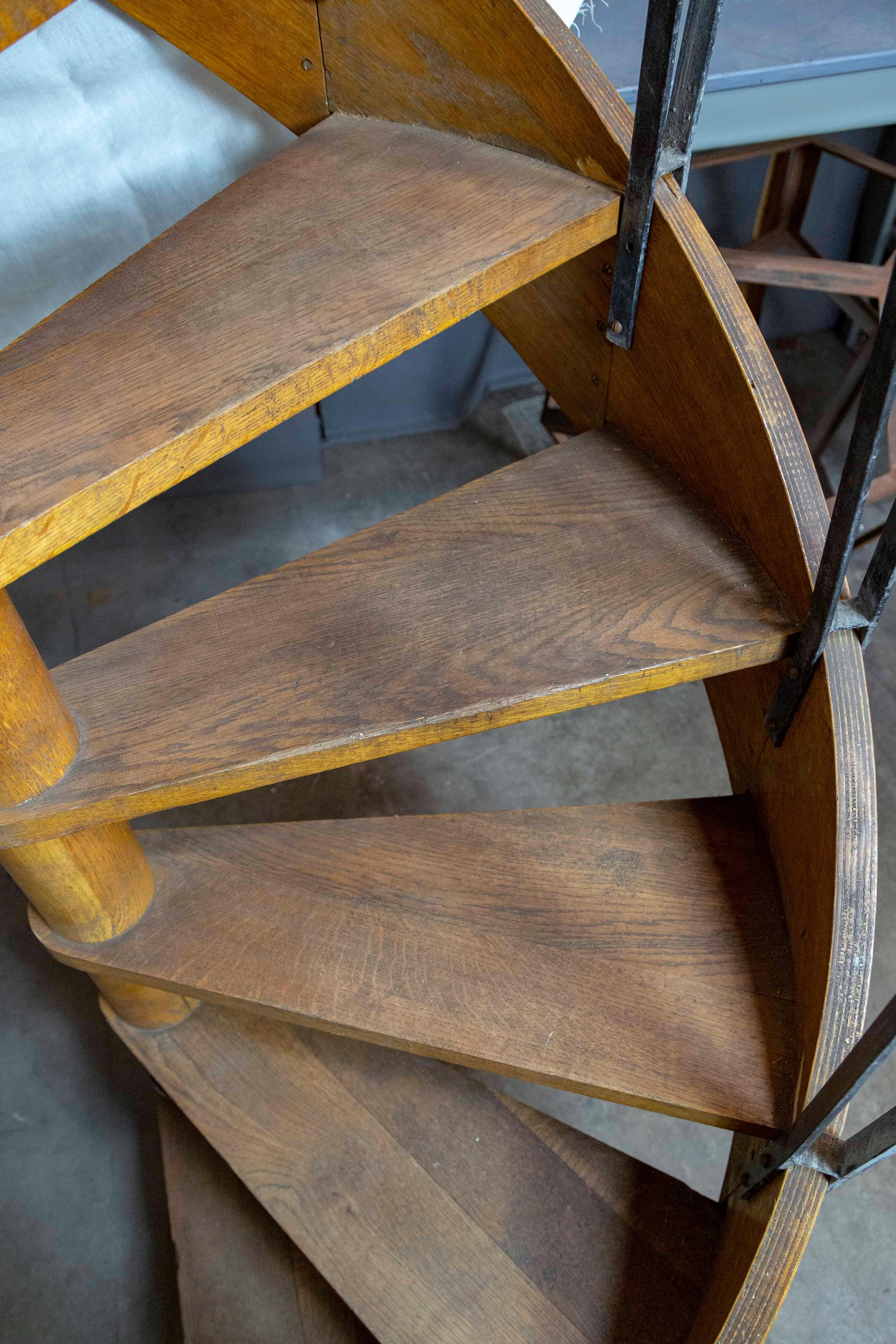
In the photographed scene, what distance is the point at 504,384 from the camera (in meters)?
3.53

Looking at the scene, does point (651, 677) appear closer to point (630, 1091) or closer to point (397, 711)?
point (397, 711)

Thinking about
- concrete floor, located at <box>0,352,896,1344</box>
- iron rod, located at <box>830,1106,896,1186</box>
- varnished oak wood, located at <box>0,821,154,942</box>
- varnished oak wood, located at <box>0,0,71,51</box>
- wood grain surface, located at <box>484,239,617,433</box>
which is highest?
varnished oak wood, located at <box>0,0,71,51</box>

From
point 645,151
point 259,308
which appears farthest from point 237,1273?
point 645,151

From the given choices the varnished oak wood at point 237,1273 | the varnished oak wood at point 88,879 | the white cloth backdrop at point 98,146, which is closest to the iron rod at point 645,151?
the white cloth backdrop at point 98,146

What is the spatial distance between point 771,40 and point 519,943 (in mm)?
1370

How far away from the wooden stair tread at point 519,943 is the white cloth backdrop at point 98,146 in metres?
0.85

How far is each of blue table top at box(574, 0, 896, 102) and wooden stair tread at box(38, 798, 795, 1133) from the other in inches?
41.1

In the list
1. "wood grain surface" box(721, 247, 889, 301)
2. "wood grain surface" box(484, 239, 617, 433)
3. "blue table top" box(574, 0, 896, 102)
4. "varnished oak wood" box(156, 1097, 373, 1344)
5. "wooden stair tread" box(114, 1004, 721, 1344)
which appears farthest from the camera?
"wood grain surface" box(721, 247, 889, 301)

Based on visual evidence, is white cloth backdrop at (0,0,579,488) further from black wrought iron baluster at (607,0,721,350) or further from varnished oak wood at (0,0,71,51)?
black wrought iron baluster at (607,0,721,350)

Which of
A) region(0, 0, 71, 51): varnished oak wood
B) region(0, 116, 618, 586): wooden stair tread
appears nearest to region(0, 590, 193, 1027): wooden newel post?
region(0, 116, 618, 586): wooden stair tread

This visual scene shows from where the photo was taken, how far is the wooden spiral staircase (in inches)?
36.5

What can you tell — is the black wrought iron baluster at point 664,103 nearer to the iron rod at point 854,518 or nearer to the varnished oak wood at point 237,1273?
the iron rod at point 854,518

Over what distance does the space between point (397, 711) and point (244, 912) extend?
467mm

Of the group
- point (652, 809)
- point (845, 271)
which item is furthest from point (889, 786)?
point (652, 809)
